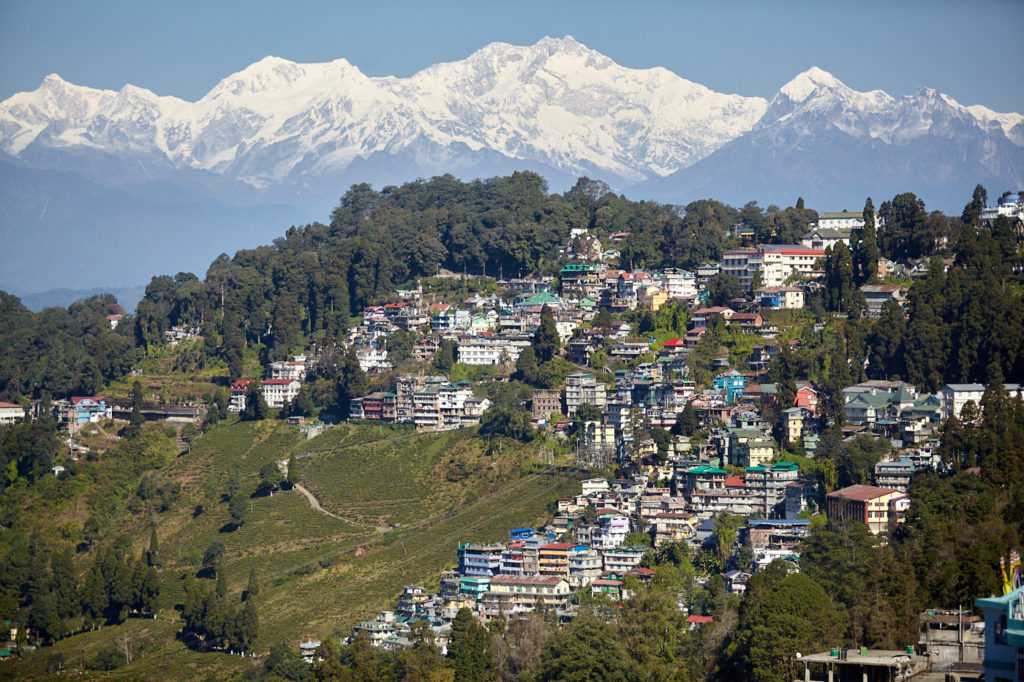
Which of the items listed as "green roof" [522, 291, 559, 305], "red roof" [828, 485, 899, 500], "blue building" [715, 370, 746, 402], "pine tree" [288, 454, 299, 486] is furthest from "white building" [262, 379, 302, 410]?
"red roof" [828, 485, 899, 500]

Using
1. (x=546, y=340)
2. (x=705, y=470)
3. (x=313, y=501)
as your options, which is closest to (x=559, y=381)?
(x=546, y=340)

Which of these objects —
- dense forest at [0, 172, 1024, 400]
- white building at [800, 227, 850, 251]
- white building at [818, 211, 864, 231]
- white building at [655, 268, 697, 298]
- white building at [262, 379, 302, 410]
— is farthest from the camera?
white building at [818, 211, 864, 231]

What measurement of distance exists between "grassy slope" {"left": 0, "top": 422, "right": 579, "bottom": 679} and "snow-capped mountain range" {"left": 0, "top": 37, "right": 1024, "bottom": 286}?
75.1m

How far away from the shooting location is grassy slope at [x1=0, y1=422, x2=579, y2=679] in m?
38.7

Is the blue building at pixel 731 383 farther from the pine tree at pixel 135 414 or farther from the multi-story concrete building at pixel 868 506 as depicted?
the pine tree at pixel 135 414

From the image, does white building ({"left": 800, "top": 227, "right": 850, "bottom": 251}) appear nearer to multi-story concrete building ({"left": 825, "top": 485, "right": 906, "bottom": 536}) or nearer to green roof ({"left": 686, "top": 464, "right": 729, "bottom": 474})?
green roof ({"left": 686, "top": 464, "right": 729, "bottom": 474})

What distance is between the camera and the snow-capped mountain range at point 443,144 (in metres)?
130

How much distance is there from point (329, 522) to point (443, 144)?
95.4 m

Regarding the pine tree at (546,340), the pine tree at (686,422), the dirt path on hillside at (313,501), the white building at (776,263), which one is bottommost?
the dirt path on hillside at (313,501)

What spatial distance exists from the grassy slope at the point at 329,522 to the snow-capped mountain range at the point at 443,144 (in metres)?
75.1

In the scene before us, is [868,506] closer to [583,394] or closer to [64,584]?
[583,394]

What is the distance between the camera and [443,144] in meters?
137

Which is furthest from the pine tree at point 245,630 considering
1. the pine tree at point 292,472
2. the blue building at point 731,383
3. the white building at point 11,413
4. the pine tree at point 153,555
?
the white building at point 11,413

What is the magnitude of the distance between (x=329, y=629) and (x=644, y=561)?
8.17 m
